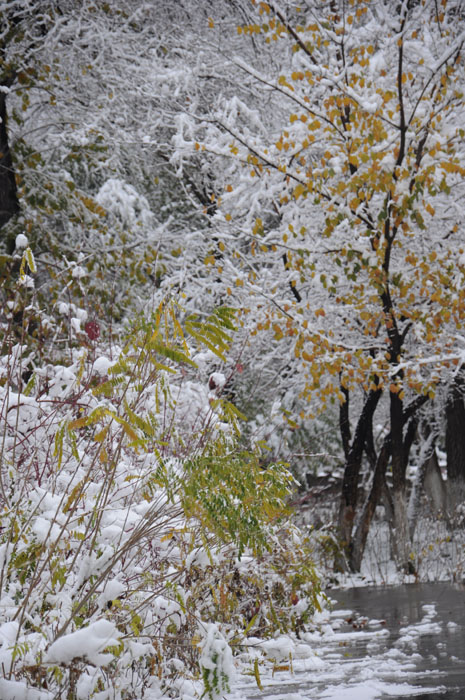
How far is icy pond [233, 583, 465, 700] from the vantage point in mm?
4379

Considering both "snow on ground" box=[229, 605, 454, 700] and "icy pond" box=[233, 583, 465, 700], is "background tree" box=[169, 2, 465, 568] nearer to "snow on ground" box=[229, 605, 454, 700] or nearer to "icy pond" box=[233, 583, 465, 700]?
"icy pond" box=[233, 583, 465, 700]

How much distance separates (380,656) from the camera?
5547mm

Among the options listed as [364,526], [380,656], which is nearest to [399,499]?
[364,526]

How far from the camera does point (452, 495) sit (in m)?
17.1

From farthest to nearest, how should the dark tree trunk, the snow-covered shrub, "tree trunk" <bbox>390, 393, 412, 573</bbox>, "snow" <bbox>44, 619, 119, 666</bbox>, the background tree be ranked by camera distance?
the dark tree trunk → "tree trunk" <bbox>390, 393, 412, 573</bbox> → the background tree → the snow-covered shrub → "snow" <bbox>44, 619, 119, 666</bbox>

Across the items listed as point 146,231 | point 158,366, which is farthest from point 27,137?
point 158,366

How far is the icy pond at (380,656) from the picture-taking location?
4379 millimetres

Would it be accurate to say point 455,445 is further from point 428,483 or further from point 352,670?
point 352,670

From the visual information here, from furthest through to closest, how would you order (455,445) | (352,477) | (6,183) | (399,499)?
(455,445)
(352,477)
(6,183)
(399,499)

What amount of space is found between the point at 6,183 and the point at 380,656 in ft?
31.2

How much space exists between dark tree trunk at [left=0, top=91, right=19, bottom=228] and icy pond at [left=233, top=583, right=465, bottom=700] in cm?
777

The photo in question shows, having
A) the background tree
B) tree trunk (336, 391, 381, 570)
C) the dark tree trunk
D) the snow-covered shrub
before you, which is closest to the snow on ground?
the snow-covered shrub

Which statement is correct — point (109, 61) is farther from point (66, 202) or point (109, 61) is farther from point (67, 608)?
point (67, 608)

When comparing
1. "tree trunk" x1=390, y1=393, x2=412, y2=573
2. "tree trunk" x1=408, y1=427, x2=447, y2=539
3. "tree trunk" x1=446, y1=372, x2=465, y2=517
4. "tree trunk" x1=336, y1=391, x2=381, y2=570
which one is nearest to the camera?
"tree trunk" x1=390, y1=393, x2=412, y2=573
